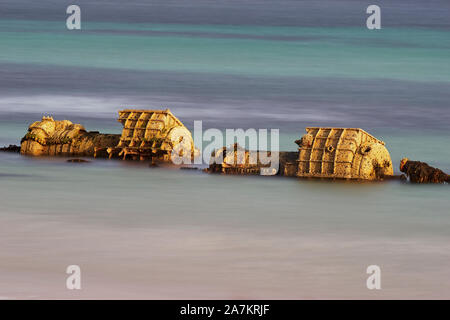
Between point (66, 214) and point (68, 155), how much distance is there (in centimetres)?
2809

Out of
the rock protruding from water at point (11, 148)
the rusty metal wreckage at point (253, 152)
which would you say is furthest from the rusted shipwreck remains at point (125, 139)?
the rock protruding from water at point (11, 148)

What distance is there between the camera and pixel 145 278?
4519 cm

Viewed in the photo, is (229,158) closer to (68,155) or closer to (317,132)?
(317,132)

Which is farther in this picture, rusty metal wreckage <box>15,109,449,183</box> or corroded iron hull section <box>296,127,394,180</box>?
rusty metal wreckage <box>15,109,449,183</box>

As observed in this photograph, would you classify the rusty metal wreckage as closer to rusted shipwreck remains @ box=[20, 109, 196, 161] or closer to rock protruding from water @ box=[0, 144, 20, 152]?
rusted shipwreck remains @ box=[20, 109, 196, 161]

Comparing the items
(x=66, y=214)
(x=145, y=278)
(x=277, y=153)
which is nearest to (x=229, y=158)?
(x=277, y=153)

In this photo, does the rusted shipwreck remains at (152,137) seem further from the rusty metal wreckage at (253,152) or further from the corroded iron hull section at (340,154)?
the corroded iron hull section at (340,154)

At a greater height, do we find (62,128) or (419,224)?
(62,128)

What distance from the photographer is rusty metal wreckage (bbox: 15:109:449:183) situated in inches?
2781

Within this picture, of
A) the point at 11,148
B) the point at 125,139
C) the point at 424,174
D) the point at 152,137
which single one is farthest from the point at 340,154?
the point at 11,148

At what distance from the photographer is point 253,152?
74625mm

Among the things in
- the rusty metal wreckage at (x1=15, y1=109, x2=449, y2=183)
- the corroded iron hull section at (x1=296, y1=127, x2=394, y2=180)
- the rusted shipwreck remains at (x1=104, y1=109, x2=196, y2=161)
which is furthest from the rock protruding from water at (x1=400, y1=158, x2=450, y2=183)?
the rusted shipwreck remains at (x1=104, y1=109, x2=196, y2=161)

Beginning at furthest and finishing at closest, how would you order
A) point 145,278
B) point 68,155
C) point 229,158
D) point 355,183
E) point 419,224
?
point 68,155 < point 229,158 < point 355,183 < point 419,224 < point 145,278

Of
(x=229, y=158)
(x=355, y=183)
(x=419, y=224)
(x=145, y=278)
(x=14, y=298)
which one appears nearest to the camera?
(x=14, y=298)
